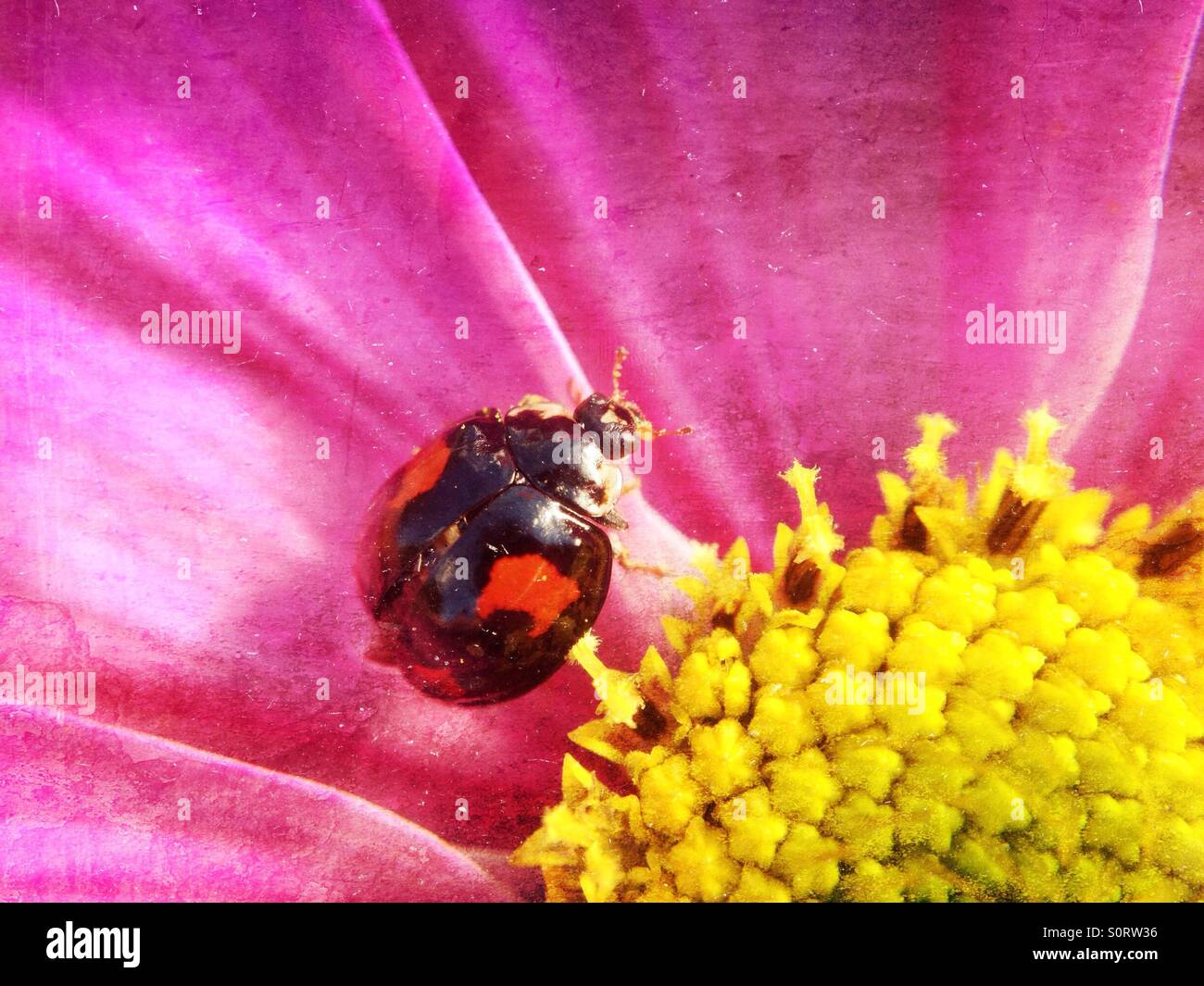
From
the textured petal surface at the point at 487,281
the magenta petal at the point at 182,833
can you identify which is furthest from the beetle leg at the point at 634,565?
the magenta petal at the point at 182,833

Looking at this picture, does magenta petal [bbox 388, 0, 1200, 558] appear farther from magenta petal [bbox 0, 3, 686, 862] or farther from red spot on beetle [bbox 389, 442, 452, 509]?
red spot on beetle [bbox 389, 442, 452, 509]

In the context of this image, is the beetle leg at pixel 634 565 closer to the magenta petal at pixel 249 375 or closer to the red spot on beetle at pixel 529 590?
the magenta petal at pixel 249 375

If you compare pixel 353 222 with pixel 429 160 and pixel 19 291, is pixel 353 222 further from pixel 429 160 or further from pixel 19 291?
pixel 19 291

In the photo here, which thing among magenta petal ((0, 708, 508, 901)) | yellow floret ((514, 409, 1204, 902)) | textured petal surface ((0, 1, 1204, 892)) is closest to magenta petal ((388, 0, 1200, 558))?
textured petal surface ((0, 1, 1204, 892))

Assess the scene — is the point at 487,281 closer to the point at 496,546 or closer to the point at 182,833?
the point at 496,546

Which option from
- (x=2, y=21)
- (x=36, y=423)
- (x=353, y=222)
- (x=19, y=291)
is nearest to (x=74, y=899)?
(x=36, y=423)

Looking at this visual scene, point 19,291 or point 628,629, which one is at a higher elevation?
point 19,291
